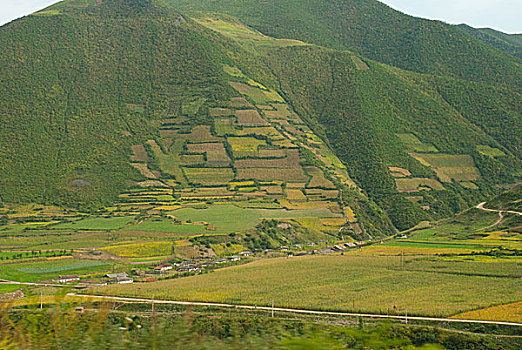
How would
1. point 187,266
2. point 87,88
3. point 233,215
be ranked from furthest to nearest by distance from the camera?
point 87,88, point 233,215, point 187,266

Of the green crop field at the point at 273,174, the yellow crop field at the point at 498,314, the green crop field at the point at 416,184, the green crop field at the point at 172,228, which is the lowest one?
the yellow crop field at the point at 498,314

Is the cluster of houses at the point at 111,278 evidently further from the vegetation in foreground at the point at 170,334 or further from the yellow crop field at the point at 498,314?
the vegetation in foreground at the point at 170,334

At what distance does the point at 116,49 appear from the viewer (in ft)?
488

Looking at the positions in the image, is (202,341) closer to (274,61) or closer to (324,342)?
(324,342)

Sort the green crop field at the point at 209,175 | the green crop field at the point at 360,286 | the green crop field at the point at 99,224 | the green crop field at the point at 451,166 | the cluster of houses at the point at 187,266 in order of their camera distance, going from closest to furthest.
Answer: the green crop field at the point at 360,286 → the cluster of houses at the point at 187,266 → the green crop field at the point at 99,224 → the green crop field at the point at 209,175 → the green crop field at the point at 451,166

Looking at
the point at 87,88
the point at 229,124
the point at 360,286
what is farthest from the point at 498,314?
the point at 87,88

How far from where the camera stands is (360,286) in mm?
46125

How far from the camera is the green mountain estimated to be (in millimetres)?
103562

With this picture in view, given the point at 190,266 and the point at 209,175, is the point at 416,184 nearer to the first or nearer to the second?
the point at 209,175

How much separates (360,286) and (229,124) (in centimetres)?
7811

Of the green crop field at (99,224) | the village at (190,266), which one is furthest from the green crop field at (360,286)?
the green crop field at (99,224)

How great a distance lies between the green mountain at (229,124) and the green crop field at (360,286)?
118 ft

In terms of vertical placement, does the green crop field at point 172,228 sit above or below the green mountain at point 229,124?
below

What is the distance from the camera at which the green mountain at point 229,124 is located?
10356 centimetres
